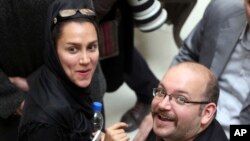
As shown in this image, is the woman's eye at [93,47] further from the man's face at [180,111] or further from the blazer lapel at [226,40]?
the blazer lapel at [226,40]

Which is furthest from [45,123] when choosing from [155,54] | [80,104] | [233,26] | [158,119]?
[155,54]

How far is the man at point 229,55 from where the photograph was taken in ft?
5.85

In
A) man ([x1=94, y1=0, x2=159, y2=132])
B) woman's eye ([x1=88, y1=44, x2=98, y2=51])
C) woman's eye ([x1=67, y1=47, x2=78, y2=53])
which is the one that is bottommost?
man ([x1=94, y1=0, x2=159, y2=132])

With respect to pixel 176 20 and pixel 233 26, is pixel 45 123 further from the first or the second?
pixel 176 20

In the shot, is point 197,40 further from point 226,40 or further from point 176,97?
point 176,97

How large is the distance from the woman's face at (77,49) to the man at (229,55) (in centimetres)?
38

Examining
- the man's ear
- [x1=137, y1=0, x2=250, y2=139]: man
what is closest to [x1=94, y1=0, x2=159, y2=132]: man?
[x1=137, y1=0, x2=250, y2=139]: man

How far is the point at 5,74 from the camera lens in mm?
1842

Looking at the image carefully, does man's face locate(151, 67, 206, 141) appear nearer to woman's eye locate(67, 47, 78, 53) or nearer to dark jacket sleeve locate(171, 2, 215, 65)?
woman's eye locate(67, 47, 78, 53)

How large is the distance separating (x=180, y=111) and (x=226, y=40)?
1.89 ft

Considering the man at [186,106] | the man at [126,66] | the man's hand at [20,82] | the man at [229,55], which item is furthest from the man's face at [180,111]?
the man at [126,66]

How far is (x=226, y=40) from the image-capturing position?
1835 millimetres

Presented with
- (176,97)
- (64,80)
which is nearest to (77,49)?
(64,80)

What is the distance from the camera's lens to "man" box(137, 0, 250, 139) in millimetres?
1782
